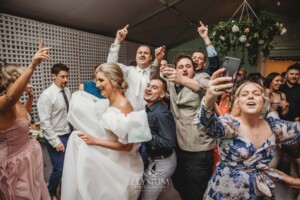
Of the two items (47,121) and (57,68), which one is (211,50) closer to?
(57,68)

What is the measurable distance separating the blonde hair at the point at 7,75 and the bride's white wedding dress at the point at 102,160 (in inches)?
21.6

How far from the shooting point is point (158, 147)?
79.1 inches

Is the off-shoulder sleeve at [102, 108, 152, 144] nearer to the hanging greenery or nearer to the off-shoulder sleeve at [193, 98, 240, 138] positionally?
the off-shoulder sleeve at [193, 98, 240, 138]

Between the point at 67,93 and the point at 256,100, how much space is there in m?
2.49

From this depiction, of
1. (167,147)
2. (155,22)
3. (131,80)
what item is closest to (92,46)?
(155,22)

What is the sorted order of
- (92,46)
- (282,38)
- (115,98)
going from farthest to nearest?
(282,38), (92,46), (115,98)

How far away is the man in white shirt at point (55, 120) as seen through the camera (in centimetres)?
287

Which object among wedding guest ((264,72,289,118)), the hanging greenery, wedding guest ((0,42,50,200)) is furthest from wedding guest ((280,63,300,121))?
wedding guest ((0,42,50,200))

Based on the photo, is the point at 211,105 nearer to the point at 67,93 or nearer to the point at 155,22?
the point at 67,93

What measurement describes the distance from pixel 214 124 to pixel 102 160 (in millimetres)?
873

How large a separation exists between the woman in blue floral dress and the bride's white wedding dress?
1.90 ft

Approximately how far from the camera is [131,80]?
2.87 m

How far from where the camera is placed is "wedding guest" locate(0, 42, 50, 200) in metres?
1.77

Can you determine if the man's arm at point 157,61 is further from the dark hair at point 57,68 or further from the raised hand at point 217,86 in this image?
the raised hand at point 217,86
